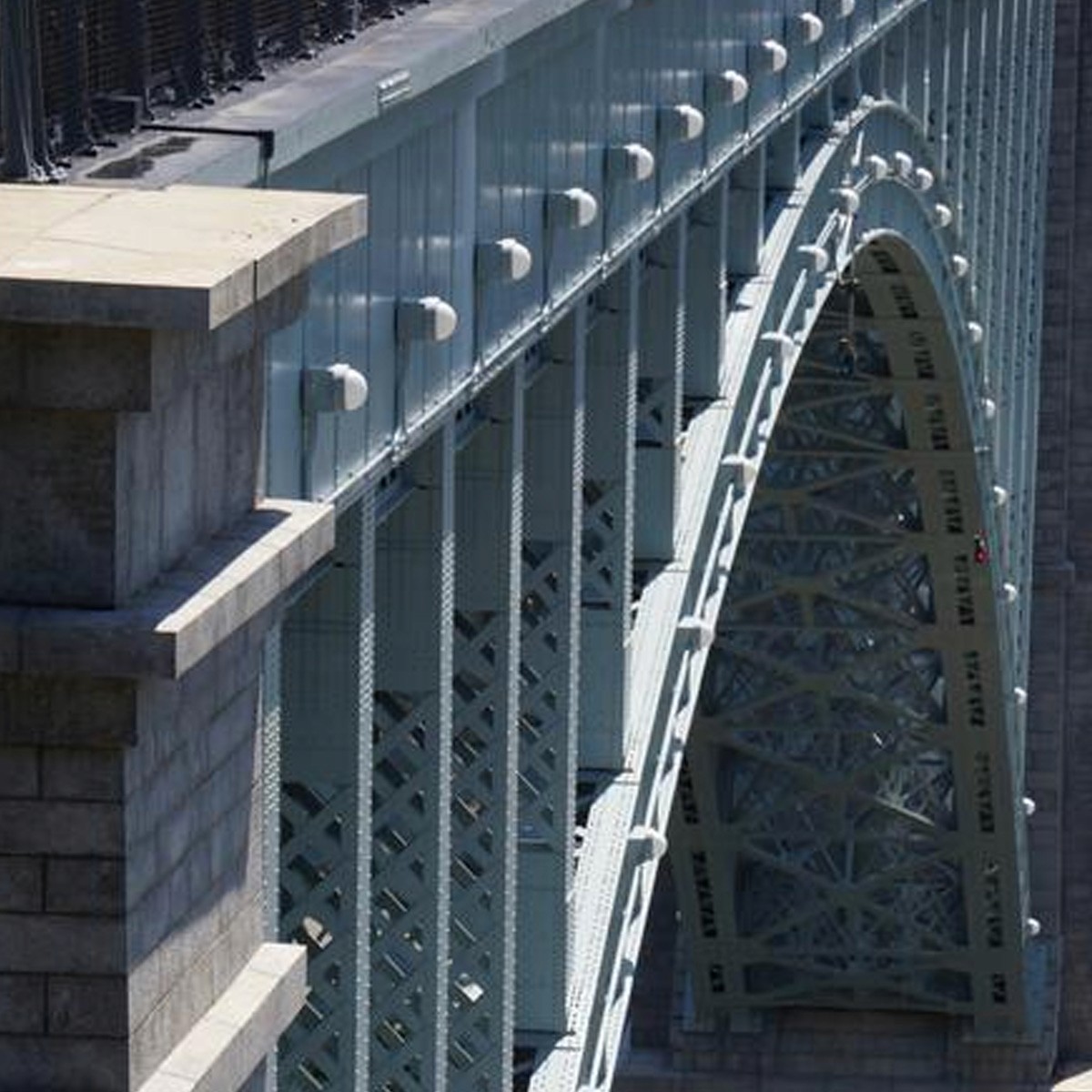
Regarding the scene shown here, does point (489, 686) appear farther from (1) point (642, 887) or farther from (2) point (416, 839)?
(1) point (642, 887)

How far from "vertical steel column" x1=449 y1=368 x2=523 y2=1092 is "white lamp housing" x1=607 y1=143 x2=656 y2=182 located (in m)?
2.34

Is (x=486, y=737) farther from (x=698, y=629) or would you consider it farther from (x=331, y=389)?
(x=698, y=629)

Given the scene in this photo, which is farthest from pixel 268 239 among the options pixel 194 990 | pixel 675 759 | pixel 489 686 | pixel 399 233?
pixel 675 759

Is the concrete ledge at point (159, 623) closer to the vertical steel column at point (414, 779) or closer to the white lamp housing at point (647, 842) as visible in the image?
the vertical steel column at point (414, 779)

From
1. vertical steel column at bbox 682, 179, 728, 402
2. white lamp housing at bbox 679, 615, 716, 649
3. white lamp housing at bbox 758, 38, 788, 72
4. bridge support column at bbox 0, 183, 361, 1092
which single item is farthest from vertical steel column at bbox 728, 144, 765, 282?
bridge support column at bbox 0, 183, 361, 1092

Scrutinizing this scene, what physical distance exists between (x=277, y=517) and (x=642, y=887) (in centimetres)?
979

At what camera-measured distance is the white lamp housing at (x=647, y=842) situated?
62.0 feet

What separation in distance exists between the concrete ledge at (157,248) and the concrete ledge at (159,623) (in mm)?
503

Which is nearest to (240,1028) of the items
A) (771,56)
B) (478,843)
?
(478,843)

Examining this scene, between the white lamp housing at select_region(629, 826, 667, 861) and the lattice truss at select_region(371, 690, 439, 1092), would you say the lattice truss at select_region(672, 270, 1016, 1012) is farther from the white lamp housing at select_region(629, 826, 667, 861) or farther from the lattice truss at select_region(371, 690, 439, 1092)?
the lattice truss at select_region(371, 690, 439, 1092)

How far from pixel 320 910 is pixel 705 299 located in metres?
8.61

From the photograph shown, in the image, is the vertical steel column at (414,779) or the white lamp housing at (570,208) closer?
the vertical steel column at (414,779)

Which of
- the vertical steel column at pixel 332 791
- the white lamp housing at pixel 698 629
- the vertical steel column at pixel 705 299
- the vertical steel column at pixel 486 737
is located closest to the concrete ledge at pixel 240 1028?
the vertical steel column at pixel 332 791

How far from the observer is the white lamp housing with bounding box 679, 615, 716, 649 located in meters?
20.3
